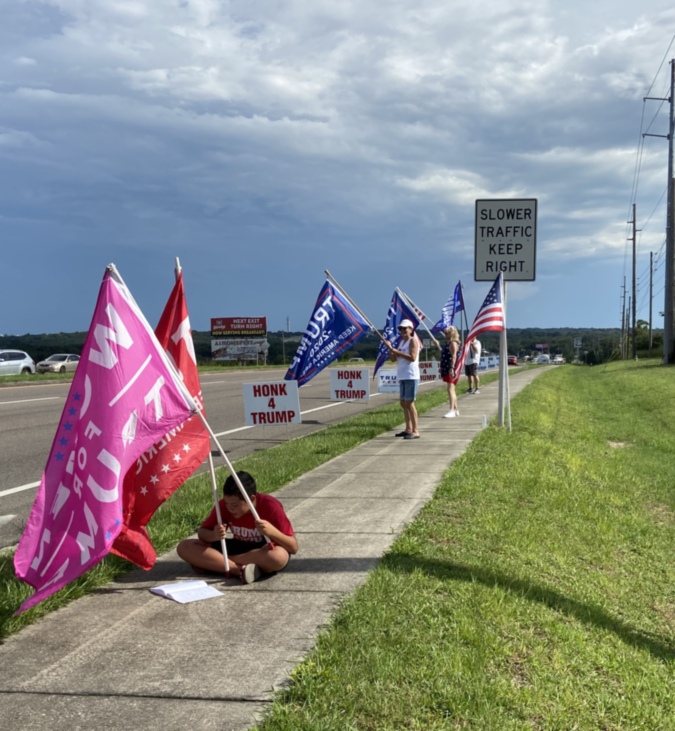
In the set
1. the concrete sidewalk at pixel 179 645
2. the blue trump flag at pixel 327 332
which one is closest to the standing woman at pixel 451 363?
the blue trump flag at pixel 327 332

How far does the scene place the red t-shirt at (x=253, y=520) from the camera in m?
5.24

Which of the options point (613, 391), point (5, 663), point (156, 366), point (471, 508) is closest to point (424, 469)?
point (471, 508)

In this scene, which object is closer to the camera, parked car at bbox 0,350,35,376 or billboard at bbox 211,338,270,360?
parked car at bbox 0,350,35,376

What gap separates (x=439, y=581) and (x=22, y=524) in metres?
4.20

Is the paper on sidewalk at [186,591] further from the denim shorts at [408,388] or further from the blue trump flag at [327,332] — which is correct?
the denim shorts at [408,388]

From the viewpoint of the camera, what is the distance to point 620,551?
707cm

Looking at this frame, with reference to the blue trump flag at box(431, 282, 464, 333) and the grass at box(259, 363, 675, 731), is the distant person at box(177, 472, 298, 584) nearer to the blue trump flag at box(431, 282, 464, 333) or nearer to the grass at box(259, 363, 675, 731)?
the grass at box(259, 363, 675, 731)

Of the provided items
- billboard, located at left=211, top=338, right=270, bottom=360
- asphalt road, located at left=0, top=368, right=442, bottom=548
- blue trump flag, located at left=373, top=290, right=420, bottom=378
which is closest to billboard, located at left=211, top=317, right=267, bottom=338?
billboard, located at left=211, top=338, right=270, bottom=360

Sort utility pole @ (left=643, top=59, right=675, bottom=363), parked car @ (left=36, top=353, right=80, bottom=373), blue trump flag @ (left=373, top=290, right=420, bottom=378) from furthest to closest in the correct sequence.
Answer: parked car @ (left=36, top=353, right=80, bottom=373) < utility pole @ (left=643, top=59, right=675, bottom=363) < blue trump flag @ (left=373, top=290, right=420, bottom=378)

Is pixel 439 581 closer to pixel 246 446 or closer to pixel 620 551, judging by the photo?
pixel 620 551

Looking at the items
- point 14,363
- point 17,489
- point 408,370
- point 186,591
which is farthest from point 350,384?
point 14,363

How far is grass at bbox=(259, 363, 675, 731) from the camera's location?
11.1ft

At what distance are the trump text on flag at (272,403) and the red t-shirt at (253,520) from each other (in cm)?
630

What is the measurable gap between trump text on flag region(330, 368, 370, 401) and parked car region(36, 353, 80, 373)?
102 feet
